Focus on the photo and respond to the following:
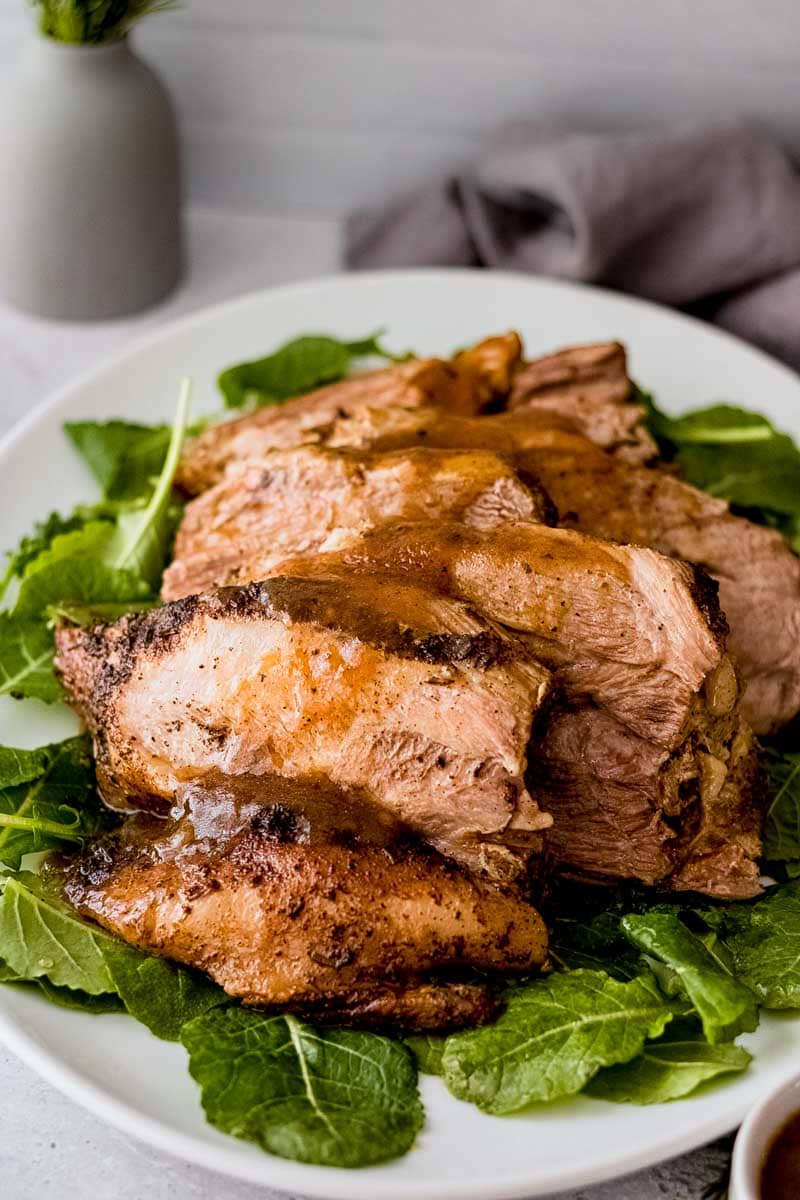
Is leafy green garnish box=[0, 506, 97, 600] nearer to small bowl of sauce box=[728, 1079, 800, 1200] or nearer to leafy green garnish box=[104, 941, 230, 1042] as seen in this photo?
leafy green garnish box=[104, 941, 230, 1042]

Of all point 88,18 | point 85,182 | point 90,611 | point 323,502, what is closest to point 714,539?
point 323,502

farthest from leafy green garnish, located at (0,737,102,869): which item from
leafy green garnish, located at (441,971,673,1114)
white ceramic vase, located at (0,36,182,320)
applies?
white ceramic vase, located at (0,36,182,320)

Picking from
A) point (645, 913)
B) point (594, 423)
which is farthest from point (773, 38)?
point (645, 913)

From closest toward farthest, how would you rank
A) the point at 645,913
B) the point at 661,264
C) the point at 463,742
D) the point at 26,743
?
the point at 463,742 < the point at 645,913 < the point at 26,743 < the point at 661,264

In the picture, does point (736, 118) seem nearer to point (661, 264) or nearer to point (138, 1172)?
point (661, 264)

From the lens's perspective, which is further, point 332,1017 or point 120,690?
point 120,690

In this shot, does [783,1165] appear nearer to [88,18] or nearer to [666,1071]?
[666,1071]

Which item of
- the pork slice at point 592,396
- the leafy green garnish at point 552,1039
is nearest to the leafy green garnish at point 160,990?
the leafy green garnish at point 552,1039

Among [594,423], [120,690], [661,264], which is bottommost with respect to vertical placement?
[661,264]
